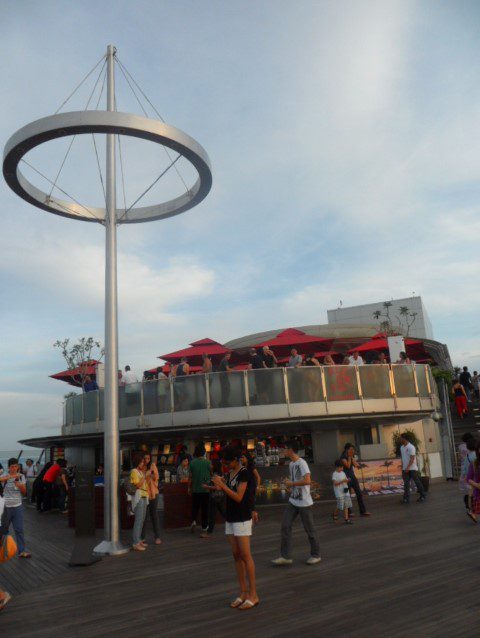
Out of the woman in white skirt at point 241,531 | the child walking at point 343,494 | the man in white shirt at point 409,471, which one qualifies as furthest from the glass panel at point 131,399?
the woman in white skirt at point 241,531

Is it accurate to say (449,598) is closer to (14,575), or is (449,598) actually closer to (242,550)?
(242,550)

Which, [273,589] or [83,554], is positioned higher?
[83,554]

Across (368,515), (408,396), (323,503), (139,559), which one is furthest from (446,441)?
(139,559)

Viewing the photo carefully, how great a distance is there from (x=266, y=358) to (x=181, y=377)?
128 inches

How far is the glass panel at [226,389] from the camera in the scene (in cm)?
1845

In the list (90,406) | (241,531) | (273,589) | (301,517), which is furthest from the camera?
(90,406)

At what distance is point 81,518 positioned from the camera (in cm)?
1089

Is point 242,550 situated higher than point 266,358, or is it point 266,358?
point 266,358

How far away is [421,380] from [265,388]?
6.53 metres

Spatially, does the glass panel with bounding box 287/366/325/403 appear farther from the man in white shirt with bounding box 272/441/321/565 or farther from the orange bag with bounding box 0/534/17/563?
the orange bag with bounding box 0/534/17/563

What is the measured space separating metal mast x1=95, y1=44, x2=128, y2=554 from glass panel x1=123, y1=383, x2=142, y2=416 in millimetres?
8677

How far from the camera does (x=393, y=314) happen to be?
6750cm

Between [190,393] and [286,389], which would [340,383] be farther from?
[190,393]

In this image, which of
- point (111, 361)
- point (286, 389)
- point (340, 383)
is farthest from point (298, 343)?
point (111, 361)
